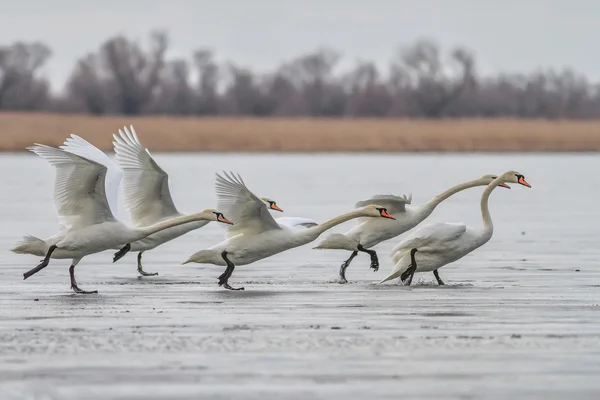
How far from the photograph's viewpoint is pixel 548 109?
82438 mm

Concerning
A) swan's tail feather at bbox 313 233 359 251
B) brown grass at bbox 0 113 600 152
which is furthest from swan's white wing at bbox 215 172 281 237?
brown grass at bbox 0 113 600 152

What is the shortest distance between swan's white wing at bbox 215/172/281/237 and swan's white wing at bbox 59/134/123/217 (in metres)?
1.16

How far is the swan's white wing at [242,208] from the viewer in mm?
13430

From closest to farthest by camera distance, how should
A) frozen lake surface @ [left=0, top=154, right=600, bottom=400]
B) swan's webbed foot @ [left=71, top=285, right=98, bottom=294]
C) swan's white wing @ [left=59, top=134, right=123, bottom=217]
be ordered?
frozen lake surface @ [left=0, top=154, right=600, bottom=400] < swan's webbed foot @ [left=71, top=285, right=98, bottom=294] < swan's white wing @ [left=59, top=134, right=123, bottom=217]

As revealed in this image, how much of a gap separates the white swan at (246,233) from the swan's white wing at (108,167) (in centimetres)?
116

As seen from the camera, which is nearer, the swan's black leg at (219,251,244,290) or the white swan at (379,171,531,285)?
the swan's black leg at (219,251,244,290)

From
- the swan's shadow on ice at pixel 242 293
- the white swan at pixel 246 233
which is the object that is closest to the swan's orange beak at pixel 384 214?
the white swan at pixel 246 233

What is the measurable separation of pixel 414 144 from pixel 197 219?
109 ft

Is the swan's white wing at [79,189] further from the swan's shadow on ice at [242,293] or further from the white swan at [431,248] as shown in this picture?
the white swan at [431,248]

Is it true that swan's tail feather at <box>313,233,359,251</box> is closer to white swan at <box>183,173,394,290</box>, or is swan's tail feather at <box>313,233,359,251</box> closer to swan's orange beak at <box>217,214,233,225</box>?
white swan at <box>183,173,394,290</box>

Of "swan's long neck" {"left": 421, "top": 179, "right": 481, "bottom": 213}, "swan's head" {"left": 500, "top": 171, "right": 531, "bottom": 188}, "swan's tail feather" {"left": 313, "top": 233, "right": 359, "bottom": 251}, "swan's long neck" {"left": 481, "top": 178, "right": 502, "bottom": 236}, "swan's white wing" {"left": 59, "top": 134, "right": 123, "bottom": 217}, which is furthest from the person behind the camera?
"swan's head" {"left": 500, "top": 171, "right": 531, "bottom": 188}

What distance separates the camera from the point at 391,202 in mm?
14328

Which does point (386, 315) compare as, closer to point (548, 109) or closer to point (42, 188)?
point (42, 188)

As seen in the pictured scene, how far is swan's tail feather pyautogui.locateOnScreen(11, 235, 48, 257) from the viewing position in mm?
13094
